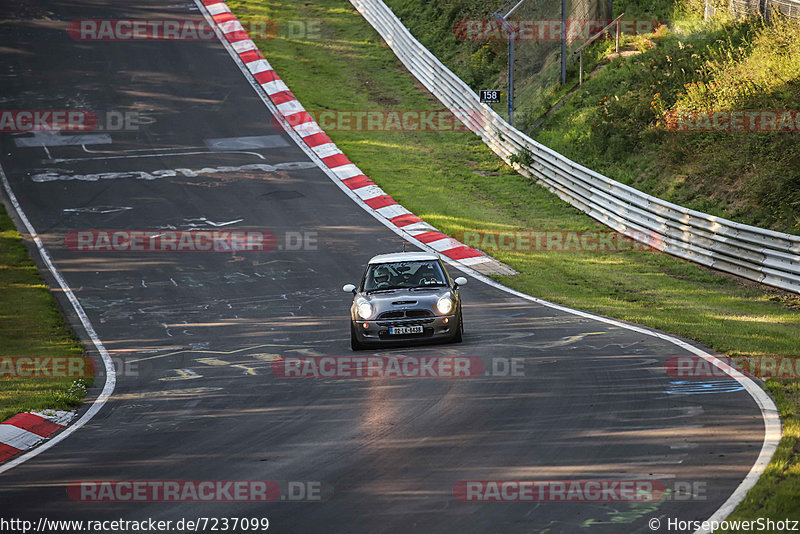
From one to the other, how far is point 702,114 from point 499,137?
7.97 meters

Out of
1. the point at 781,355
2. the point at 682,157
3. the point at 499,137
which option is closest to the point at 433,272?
the point at 781,355

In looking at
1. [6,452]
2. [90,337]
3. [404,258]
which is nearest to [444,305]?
[404,258]

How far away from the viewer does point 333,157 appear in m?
29.9

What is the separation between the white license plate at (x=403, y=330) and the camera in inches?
574

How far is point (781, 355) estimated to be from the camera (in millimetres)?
12656

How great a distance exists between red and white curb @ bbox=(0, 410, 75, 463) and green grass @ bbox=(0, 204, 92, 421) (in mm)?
246

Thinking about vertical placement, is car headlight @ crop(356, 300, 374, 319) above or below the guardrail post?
below

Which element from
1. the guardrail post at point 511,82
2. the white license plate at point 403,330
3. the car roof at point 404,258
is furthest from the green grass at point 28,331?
the guardrail post at point 511,82

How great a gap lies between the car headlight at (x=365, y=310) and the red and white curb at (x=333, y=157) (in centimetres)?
624

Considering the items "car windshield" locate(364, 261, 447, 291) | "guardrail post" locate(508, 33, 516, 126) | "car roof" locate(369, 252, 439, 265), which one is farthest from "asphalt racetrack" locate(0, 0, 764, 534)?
"guardrail post" locate(508, 33, 516, 126)

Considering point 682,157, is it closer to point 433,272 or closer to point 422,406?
point 433,272

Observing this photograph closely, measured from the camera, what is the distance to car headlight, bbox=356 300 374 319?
48.5 feet

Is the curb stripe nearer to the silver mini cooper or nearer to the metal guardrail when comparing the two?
the silver mini cooper

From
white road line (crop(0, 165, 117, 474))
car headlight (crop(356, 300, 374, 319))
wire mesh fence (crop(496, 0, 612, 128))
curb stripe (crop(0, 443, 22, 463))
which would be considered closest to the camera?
curb stripe (crop(0, 443, 22, 463))
